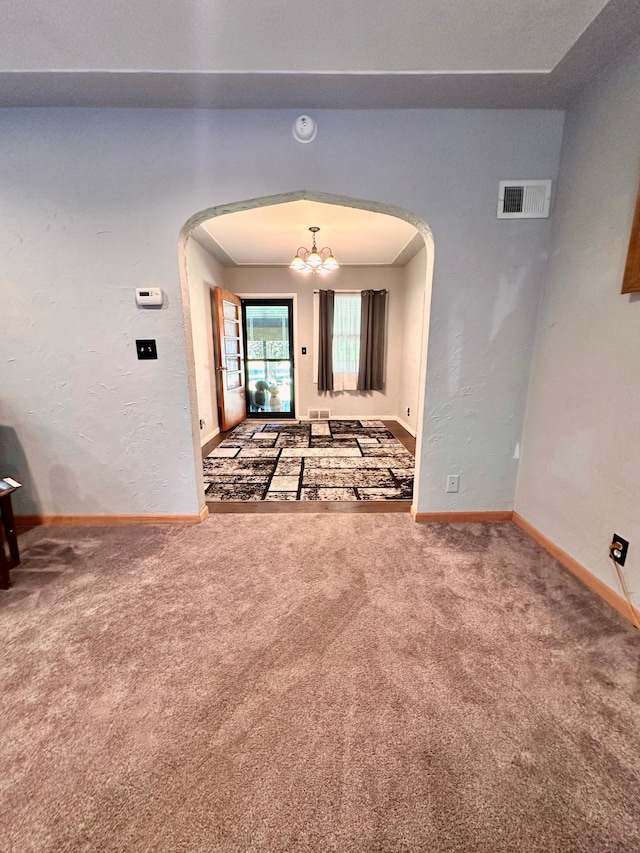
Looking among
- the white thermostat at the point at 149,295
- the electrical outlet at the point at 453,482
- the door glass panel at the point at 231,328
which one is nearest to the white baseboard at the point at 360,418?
the door glass panel at the point at 231,328

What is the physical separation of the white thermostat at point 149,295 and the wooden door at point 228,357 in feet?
8.13

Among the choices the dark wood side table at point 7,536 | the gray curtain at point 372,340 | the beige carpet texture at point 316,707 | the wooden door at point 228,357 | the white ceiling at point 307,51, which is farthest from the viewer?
the gray curtain at point 372,340

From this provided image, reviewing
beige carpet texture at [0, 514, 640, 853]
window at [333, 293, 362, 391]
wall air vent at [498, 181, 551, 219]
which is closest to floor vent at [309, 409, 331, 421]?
window at [333, 293, 362, 391]

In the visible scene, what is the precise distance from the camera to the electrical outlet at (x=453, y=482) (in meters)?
2.25

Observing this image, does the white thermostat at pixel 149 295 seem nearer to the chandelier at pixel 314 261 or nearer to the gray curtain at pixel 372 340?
the chandelier at pixel 314 261

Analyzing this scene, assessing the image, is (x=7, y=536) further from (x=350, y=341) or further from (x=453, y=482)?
(x=350, y=341)

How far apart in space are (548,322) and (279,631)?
2.22 metres

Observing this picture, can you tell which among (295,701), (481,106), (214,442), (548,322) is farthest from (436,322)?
(214,442)

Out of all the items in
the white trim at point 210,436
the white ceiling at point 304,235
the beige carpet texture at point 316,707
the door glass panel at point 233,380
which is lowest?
the beige carpet texture at point 316,707

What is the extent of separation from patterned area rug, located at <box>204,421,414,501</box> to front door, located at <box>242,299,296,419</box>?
2.88ft

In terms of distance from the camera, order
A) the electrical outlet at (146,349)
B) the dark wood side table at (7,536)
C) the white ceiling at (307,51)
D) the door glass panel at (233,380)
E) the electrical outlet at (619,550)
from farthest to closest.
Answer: the door glass panel at (233,380) < the electrical outlet at (146,349) < the dark wood side table at (7,536) < the electrical outlet at (619,550) < the white ceiling at (307,51)

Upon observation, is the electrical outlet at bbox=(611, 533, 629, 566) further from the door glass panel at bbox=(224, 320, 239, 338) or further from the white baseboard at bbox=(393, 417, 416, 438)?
the door glass panel at bbox=(224, 320, 239, 338)

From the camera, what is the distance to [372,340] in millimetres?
5352

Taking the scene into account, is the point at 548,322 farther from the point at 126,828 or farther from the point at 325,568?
the point at 126,828
